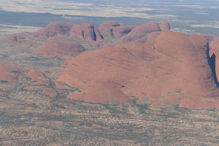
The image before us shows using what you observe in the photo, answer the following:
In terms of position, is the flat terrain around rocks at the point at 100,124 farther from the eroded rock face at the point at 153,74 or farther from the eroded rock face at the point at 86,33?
the eroded rock face at the point at 86,33

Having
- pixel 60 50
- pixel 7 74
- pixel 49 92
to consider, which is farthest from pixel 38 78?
pixel 60 50

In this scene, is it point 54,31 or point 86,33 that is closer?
point 86,33

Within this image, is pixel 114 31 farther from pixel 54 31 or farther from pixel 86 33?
pixel 54 31

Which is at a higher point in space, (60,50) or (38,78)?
(38,78)

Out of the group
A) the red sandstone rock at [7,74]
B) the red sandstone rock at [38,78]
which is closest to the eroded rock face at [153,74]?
the red sandstone rock at [38,78]

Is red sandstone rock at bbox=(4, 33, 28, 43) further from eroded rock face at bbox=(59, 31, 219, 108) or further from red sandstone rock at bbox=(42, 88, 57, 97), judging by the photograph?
red sandstone rock at bbox=(42, 88, 57, 97)

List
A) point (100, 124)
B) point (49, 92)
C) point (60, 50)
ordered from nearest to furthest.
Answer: point (100, 124) → point (49, 92) → point (60, 50)

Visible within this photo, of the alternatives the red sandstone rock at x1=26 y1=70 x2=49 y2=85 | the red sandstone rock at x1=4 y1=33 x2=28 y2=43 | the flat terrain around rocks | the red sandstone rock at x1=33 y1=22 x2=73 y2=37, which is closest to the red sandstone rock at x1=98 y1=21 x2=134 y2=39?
the red sandstone rock at x1=33 y1=22 x2=73 y2=37

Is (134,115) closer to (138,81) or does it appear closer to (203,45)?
(138,81)

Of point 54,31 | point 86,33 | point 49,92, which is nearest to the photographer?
point 49,92

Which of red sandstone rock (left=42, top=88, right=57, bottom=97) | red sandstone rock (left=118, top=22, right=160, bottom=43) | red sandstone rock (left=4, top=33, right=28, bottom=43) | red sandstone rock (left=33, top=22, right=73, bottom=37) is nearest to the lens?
red sandstone rock (left=42, top=88, right=57, bottom=97)
